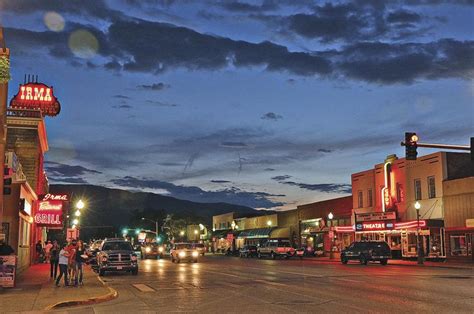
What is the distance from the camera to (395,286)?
66.0 ft

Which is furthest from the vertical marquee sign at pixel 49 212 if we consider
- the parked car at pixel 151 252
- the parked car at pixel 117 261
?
the parked car at pixel 151 252

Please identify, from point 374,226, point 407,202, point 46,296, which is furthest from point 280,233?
point 46,296

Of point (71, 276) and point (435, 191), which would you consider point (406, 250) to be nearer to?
point (435, 191)

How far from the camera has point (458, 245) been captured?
42531 millimetres

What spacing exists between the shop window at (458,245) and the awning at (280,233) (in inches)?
1264

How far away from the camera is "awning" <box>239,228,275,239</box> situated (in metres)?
78.8

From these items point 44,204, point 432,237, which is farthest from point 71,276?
point 432,237

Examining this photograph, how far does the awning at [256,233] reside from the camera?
7883 centimetres

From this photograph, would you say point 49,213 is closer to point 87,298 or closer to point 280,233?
point 87,298

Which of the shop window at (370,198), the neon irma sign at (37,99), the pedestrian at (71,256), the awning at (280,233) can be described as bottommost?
the pedestrian at (71,256)

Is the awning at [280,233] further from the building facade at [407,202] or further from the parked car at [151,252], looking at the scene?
the building facade at [407,202]

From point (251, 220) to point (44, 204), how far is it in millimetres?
53279

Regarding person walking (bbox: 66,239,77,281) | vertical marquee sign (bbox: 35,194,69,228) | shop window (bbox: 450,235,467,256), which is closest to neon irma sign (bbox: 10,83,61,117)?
vertical marquee sign (bbox: 35,194,69,228)

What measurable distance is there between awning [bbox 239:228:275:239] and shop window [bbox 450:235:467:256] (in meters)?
36.8
